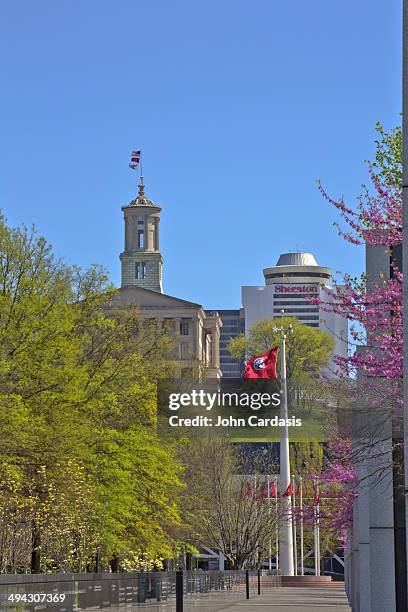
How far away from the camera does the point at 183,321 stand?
18275 centimetres

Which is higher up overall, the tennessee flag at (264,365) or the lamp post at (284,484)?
the tennessee flag at (264,365)

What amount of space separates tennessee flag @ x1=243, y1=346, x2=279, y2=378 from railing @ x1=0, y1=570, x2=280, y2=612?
31425 millimetres

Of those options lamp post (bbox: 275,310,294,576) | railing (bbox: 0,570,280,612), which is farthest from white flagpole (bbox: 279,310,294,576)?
railing (bbox: 0,570,280,612)

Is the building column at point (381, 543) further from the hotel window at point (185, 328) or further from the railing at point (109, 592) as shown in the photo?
the hotel window at point (185, 328)

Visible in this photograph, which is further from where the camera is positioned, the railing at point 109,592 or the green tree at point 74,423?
the green tree at point 74,423

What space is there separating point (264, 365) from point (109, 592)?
184ft

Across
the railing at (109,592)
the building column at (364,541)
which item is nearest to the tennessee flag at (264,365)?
the railing at (109,592)

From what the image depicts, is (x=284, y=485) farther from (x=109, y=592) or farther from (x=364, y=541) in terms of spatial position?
(x=364, y=541)

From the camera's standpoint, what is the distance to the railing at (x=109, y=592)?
19.7 metres

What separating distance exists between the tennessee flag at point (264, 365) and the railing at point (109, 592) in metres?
31.4

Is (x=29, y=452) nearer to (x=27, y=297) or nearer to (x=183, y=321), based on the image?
(x=27, y=297)

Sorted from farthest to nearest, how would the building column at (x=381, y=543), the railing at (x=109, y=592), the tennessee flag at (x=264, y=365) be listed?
the tennessee flag at (x=264, y=365)
the building column at (x=381, y=543)
the railing at (x=109, y=592)

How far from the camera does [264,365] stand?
82188 mm

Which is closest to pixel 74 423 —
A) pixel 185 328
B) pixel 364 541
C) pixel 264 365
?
pixel 364 541
